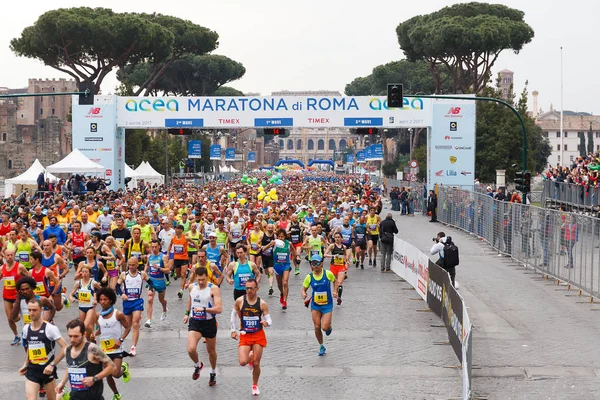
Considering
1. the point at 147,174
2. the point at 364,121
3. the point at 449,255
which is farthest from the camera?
the point at 147,174

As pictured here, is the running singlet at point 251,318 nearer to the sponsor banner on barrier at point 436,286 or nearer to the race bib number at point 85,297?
the race bib number at point 85,297

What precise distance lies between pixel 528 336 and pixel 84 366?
826 centimetres

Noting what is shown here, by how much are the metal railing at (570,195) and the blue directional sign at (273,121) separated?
38.5 ft

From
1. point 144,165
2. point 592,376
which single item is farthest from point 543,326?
point 144,165

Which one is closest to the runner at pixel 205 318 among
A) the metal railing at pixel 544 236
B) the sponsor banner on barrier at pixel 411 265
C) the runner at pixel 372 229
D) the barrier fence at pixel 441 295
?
the barrier fence at pixel 441 295

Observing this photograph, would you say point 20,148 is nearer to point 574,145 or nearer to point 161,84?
point 161,84

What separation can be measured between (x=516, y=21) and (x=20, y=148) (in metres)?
52.2

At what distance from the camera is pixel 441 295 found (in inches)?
604

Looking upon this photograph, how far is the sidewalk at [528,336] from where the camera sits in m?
11.1

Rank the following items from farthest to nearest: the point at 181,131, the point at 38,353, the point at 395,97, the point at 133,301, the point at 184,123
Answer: the point at 181,131 → the point at 184,123 → the point at 395,97 → the point at 133,301 → the point at 38,353

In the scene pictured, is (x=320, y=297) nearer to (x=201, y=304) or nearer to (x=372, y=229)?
(x=201, y=304)

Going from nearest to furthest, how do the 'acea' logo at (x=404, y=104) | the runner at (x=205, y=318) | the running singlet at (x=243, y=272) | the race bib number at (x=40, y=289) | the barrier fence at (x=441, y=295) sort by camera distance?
the barrier fence at (x=441, y=295) < the runner at (x=205, y=318) < the race bib number at (x=40, y=289) < the running singlet at (x=243, y=272) < the 'acea' logo at (x=404, y=104)

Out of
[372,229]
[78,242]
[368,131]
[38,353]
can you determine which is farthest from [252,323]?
[368,131]

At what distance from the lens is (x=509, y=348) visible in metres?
Answer: 13.5
